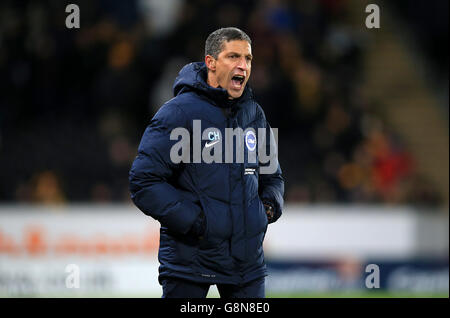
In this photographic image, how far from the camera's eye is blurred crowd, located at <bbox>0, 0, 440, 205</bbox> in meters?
11.2

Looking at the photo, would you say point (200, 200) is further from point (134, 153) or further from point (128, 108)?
point (128, 108)

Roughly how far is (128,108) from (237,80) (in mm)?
7029

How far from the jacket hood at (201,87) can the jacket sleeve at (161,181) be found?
18 cm

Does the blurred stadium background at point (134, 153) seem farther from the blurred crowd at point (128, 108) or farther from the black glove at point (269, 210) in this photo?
the black glove at point (269, 210)

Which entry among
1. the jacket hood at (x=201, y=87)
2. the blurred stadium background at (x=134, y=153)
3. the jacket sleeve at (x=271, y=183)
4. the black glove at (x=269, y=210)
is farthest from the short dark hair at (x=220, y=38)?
the blurred stadium background at (x=134, y=153)

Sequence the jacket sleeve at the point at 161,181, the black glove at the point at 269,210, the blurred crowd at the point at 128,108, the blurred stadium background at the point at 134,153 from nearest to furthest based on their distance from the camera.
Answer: the jacket sleeve at the point at 161,181 < the black glove at the point at 269,210 < the blurred stadium background at the point at 134,153 < the blurred crowd at the point at 128,108

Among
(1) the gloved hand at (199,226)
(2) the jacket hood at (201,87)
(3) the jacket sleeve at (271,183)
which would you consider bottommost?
(1) the gloved hand at (199,226)

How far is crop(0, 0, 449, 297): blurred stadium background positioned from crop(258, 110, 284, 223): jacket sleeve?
5.66 metres

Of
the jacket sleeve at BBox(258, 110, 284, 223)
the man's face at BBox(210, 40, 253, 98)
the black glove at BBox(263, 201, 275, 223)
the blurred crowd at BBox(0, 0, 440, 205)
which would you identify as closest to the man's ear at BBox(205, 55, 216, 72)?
the man's face at BBox(210, 40, 253, 98)

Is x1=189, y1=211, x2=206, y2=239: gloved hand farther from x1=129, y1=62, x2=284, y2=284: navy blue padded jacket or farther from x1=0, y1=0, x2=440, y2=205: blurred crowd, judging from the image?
x1=0, y1=0, x2=440, y2=205: blurred crowd

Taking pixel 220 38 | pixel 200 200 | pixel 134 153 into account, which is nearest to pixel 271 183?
pixel 200 200

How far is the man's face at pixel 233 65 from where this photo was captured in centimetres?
472
